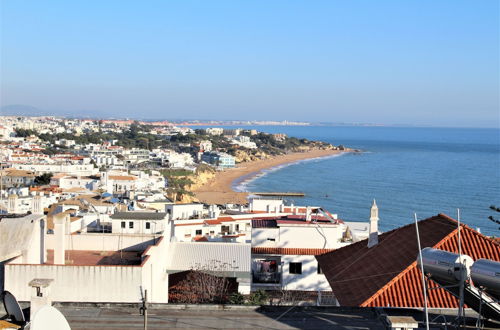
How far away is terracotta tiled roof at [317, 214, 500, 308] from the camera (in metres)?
10.4

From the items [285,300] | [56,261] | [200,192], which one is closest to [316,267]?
[285,300]

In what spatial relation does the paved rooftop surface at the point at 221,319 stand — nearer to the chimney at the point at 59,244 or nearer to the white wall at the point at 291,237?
the chimney at the point at 59,244

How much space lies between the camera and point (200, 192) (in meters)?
69.3

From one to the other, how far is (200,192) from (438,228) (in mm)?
57669

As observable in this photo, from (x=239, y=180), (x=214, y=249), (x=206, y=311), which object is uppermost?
(x=206, y=311)

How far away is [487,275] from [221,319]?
3953mm

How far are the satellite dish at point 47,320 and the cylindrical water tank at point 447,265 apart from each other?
4797 mm

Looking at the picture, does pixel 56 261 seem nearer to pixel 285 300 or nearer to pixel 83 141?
pixel 285 300

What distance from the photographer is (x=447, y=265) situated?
7680 millimetres

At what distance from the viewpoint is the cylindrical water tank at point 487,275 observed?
722 cm

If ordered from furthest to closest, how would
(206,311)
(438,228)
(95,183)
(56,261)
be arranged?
(95,183), (56,261), (438,228), (206,311)

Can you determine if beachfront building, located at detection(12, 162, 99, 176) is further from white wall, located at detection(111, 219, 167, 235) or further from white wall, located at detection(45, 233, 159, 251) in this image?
white wall, located at detection(45, 233, 159, 251)

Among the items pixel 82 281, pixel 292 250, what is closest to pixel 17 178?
pixel 292 250

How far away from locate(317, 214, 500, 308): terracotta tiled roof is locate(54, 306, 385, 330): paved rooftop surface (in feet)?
3.73
